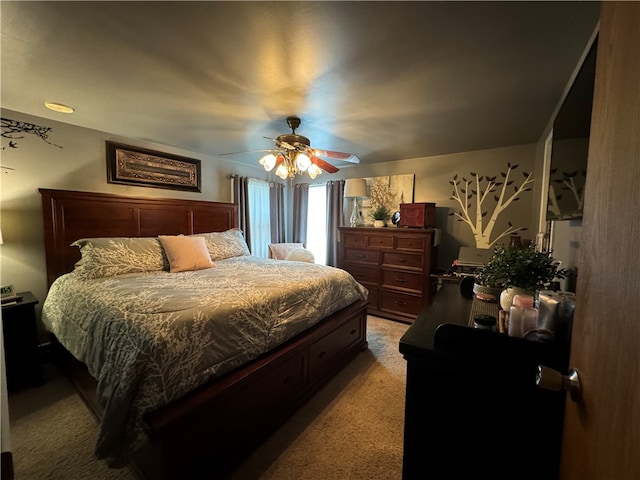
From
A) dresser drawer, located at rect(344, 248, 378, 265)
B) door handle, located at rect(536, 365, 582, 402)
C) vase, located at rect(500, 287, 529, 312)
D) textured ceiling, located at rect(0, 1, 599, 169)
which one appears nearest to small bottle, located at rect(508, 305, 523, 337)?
vase, located at rect(500, 287, 529, 312)

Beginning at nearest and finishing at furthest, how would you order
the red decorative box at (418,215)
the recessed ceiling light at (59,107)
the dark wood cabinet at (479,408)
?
1. the dark wood cabinet at (479,408)
2. the recessed ceiling light at (59,107)
3. the red decorative box at (418,215)

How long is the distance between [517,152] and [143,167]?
4.50 m

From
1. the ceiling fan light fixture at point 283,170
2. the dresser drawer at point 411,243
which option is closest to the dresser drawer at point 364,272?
the dresser drawer at point 411,243

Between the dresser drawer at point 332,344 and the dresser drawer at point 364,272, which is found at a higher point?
the dresser drawer at point 364,272

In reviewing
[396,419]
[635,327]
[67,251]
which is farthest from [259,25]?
[67,251]

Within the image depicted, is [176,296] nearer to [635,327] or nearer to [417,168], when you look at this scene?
[635,327]

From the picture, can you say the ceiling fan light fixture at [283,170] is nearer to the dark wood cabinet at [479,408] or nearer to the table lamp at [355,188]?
the table lamp at [355,188]

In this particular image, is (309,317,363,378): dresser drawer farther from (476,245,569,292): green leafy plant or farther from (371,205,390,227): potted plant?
(371,205,390,227): potted plant

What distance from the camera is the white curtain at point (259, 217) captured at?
14.5 ft

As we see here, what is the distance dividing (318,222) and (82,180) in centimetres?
323

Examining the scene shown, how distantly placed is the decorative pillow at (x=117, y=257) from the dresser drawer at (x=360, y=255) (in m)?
2.32

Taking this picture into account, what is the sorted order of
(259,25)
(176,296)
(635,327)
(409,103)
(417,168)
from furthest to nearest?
→ (417,168) → (409,103) → (176,296) → (259,25) → (635,327)

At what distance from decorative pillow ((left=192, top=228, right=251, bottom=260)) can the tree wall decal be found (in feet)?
9.55

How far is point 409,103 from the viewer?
80.7 inches
